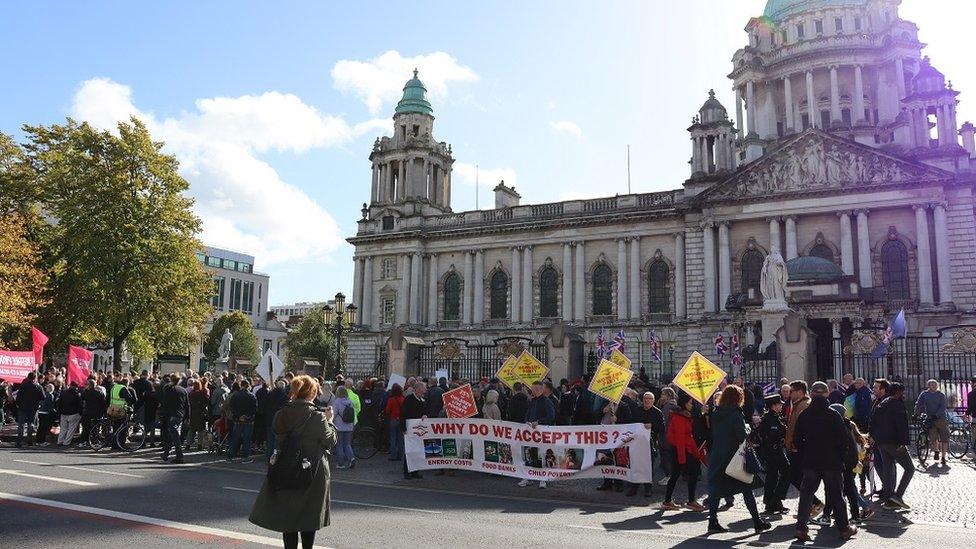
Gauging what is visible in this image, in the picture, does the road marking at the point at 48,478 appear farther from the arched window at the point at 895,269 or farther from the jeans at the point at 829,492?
the arched window at the point at 895,269

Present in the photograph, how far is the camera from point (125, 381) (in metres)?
20.8

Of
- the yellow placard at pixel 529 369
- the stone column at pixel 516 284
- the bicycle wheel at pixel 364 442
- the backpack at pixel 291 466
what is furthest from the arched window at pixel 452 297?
the backpack at pixel 291 466

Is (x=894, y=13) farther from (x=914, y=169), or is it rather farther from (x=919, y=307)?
(x=919, y=307)

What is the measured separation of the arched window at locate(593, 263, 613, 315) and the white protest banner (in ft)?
119

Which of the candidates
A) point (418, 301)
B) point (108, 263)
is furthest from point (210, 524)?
point (418, 301)

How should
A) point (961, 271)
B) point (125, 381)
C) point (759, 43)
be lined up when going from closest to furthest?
1. point (125, 381)
2. point (961, 271)
3. point (759, 43)

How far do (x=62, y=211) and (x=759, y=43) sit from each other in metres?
54.3

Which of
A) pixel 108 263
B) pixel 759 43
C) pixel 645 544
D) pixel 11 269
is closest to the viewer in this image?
pixel 645 544

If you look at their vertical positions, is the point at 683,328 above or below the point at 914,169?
below

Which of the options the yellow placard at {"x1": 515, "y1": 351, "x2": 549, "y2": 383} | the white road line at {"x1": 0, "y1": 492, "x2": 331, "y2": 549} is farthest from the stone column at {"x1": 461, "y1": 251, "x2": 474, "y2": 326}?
the white road line at {"x1": 0, "y1": 492, "x2": 331, "y2": 549}

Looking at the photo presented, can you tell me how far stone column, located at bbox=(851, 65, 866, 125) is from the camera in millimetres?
54281

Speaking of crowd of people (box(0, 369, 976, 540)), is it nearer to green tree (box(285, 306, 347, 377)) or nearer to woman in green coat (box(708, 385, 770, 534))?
woman in green coat (box(708, 385, 770, 534))

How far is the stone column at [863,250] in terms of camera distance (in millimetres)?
40875

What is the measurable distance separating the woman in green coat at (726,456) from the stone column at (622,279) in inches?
1544
